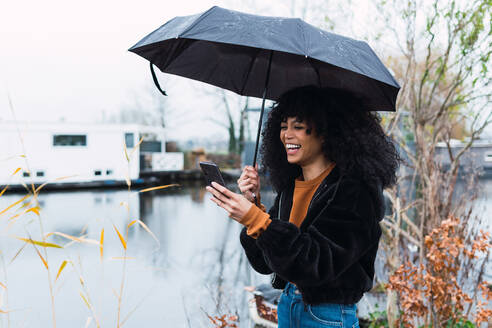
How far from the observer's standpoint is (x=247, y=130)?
1234 cm

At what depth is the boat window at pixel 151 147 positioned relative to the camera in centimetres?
1872

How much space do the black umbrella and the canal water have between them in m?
0.72

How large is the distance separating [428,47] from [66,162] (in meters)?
15.6

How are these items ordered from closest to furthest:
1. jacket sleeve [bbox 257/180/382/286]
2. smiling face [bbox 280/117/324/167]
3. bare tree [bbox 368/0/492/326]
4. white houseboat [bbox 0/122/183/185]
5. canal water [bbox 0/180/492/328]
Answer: jacket sleeve [bbox 257/180/382/286], smiling face [bbox 280/117/324/167], bare tree [bbox 368/0/492/326], canal water [bbox 0/180/492/328], white houseboat [bbox 0/122/183/185]

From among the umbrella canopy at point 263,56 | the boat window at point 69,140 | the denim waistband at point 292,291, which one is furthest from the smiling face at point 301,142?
the boat window at point 69,140

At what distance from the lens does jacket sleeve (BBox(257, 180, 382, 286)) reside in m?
1.17

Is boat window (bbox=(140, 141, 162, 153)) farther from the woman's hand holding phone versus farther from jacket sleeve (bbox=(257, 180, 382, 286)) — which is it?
jacket sleeve (bbox=(257, 180, 382, 286))

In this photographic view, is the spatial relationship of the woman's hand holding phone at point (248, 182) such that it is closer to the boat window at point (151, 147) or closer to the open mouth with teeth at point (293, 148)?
the open mouth with teeth at point (293, 148)

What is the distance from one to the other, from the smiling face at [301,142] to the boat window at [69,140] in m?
16.1

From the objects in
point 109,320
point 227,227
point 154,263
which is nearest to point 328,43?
point 109,320

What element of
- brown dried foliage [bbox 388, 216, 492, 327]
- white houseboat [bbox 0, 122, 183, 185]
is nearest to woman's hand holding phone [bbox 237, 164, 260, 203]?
brown dried foliage [bbox 388, 216, 492, 327]

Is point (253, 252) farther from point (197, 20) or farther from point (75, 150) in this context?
point (75, 150)

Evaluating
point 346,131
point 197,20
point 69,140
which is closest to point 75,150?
point 69,140

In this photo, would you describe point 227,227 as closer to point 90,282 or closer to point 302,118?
point 90,282
